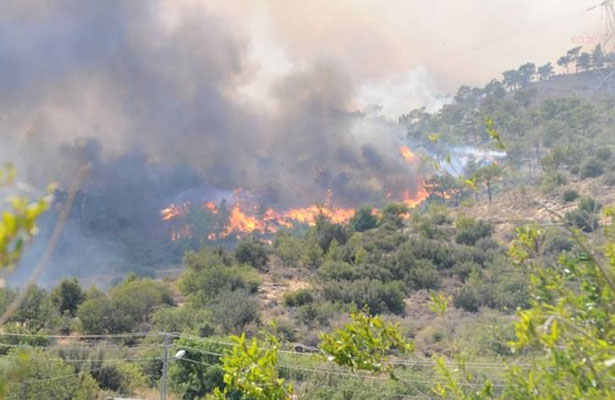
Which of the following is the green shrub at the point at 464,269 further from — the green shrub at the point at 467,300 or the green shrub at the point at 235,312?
the green shrub at the point at 235,312

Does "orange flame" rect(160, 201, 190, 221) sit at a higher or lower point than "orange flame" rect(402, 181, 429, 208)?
lower

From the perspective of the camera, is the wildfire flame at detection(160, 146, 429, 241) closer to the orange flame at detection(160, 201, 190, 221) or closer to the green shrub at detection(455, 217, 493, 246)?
the orange flame at detection(160, 201, 190, 221)

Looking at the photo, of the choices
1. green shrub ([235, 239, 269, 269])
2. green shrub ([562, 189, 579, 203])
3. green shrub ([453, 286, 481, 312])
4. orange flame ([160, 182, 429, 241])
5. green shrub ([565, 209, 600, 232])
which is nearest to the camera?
green shrub ([565, 209, 600, 232])

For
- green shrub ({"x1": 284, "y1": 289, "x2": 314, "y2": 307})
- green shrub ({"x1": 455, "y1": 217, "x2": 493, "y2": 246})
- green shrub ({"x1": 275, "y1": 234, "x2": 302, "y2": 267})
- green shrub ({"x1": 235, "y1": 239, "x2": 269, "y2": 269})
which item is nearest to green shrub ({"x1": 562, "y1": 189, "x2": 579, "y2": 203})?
green shrub ({"x1": 455, "y1": 217, "x2": 493, "y2": 246})

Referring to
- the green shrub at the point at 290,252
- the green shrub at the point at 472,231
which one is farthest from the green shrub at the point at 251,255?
the green shrub at the point at 472,231

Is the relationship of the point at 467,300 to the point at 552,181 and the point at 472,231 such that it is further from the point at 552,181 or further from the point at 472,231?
the point at 552,181

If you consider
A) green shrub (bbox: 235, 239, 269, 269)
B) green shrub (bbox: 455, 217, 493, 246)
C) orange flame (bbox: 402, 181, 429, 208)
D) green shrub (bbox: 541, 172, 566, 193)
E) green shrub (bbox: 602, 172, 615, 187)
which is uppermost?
orange flame (bbox: 402, 181, 429, 208)

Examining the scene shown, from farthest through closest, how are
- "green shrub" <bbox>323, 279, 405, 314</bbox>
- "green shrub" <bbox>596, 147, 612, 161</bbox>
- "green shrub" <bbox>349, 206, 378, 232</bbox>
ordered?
"green shrub" <bbox>596, 147, 612, 161</bbox>
"green shrub" <bbox>349, 206, 378, 232</bbox>
"green shrub" <bbox>323, 279, 405, 314</bbox>

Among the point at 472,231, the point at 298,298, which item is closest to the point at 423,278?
the point at 298,298

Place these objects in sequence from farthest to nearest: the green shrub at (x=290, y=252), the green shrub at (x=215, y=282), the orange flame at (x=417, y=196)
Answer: the orange flame at (x=417, y=196) < the green shrub at (x=290, y=252) < the green shrub at (x=215, y=282)

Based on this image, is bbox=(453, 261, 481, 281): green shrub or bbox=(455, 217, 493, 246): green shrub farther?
bbox=(455, 217, 493, 246): green shrub

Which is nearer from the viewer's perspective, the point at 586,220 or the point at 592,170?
the point at 586,220

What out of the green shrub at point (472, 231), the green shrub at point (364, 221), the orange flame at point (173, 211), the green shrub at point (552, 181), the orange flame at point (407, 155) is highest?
the orange flame at point (407, 155)

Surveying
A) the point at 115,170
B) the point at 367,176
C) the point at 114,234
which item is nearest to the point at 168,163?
the point at 115,170
